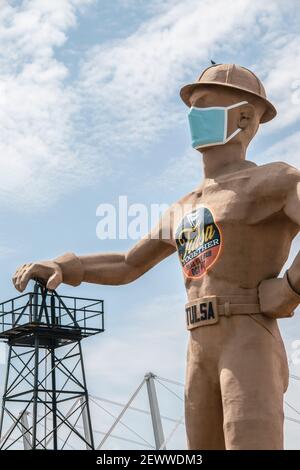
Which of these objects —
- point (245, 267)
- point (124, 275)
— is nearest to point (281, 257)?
point (245, 267)

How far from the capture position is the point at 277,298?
23.8ft

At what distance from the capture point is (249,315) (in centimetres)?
741

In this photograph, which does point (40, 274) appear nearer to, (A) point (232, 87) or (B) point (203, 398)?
(B) point (203, 398)

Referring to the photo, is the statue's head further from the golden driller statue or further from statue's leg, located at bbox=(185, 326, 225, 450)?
statue's leg, located at bbox=(185, 326, 225, 450)

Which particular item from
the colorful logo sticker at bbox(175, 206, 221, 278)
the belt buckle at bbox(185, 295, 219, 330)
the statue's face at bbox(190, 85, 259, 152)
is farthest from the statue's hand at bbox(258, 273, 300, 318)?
the statue's face at bbox(190, 85, 259, 152)

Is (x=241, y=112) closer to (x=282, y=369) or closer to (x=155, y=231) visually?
(x=155, y=231)

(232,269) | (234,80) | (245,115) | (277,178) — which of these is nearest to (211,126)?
(245,115)

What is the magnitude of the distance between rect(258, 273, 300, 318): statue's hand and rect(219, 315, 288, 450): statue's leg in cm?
12

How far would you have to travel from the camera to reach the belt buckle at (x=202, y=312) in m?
7.45

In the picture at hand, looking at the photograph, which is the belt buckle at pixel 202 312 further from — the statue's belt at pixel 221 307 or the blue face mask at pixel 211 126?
the blue face mask at pixel 211 126

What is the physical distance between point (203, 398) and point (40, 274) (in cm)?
169

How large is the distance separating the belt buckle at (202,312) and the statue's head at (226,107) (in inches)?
51.4
